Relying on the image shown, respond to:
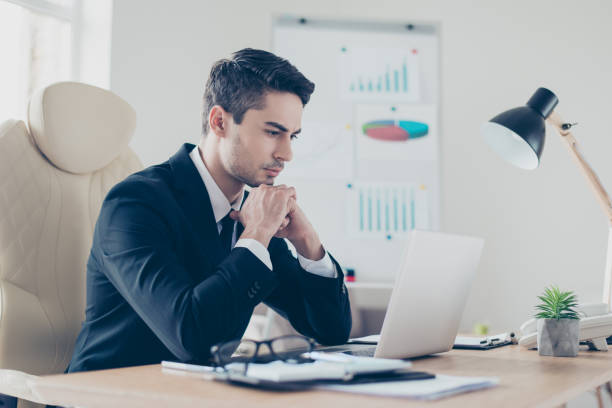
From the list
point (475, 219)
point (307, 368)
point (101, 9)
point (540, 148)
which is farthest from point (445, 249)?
point (101, 9)

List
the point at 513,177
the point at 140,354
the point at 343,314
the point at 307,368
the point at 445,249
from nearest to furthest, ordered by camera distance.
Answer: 1. the point at 307,368
2. the point at 445,249
3. the point at 140,354
4. the point at 343,314
5. the point at 513,177

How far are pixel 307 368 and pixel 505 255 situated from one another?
2.68 meters

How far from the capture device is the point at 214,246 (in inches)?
50.5

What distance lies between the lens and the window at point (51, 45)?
287cm

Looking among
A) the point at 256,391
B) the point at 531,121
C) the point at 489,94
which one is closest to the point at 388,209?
the point at 489,94

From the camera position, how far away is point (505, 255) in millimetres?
3244

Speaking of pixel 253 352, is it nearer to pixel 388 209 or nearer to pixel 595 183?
pixel 595 183

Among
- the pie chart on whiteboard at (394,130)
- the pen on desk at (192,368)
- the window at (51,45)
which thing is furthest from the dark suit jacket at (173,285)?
the window at (51,45)

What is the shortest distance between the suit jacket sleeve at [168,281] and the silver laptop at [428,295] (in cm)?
25

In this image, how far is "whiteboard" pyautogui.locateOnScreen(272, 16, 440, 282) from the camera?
3.04m

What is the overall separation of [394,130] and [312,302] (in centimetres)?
184

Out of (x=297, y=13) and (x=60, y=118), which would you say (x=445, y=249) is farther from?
(x=297, y=13)

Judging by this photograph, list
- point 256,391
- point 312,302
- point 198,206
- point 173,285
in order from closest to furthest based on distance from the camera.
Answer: point 256,391
point 173,285
point 198,206
point 312,302

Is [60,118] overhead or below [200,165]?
overhead
